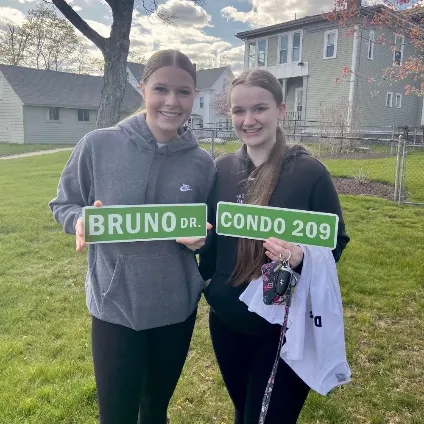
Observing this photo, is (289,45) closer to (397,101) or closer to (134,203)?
(397,101)

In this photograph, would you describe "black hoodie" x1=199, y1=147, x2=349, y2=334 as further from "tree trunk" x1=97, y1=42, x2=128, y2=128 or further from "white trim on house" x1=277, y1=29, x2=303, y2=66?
"white trim on house" x1=277, y1=29, x2=303, y2=66

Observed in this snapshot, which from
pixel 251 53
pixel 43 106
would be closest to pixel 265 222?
pixel 251 53

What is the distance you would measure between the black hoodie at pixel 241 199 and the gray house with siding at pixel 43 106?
2926 cm

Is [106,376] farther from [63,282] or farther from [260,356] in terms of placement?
[63,282]

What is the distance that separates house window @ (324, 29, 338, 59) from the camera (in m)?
24.1

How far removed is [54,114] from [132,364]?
33.4 meters

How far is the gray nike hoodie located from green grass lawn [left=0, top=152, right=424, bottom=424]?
1.48m

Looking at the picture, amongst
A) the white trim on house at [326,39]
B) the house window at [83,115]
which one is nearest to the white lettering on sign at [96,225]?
the white trim on house at [326,39]

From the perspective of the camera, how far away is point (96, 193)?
6.98 feet

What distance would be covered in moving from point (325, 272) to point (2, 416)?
2.65 meters

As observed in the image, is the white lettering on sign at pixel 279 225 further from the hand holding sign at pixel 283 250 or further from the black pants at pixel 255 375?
the black pants at pixel 255 375

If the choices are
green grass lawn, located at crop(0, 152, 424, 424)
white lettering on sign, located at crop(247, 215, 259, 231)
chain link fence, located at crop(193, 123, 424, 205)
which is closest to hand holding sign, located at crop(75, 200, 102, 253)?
white lettering on sign, located at crop(247, 215, 259, 231)

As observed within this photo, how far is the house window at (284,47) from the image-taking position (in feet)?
87.5

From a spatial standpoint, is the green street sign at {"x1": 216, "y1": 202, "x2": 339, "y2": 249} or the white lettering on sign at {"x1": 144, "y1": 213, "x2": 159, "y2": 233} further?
the white lettering on sign at {"x1": 144, "y1": 213, "x2": 159, "y2": 233}
